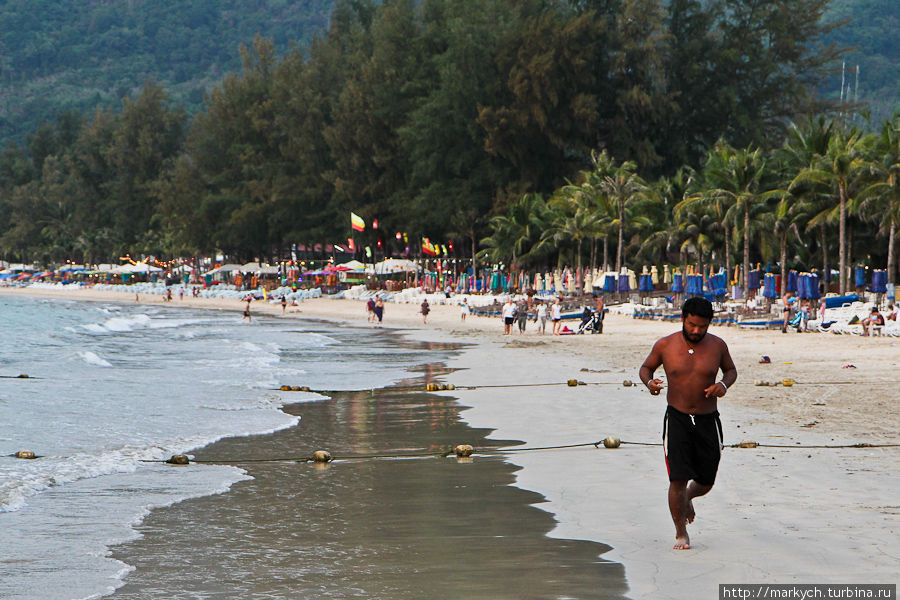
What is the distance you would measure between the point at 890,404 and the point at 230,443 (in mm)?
9319

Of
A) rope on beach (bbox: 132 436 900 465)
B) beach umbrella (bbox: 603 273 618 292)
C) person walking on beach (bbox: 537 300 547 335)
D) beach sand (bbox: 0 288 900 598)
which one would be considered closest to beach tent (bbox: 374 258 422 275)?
beach umbrella (bbox: 603 273 618 292)

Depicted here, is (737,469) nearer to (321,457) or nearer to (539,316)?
(321,457)

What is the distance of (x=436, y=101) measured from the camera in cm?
7400

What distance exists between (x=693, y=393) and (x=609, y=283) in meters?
A: 44.3

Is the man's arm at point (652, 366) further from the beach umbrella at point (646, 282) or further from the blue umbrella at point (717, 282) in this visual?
the beach umbrella at point (646, 282)

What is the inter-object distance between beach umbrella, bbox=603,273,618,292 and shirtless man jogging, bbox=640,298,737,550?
44.1 m

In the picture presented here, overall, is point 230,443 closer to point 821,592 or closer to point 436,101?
point 821,592

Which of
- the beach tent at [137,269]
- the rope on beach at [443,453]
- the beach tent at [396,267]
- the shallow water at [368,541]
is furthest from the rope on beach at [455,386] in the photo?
the beach tent at [137,269]

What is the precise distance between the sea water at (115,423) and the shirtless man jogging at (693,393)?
3.76 m

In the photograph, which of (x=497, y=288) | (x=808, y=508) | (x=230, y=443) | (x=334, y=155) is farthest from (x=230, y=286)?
(x=808, y=508)

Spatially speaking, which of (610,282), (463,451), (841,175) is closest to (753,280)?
(610,282)

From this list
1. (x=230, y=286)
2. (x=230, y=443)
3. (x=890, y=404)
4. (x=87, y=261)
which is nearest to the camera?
(x=230, y=443)

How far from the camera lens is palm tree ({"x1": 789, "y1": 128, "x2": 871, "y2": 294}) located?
3944 centimetres

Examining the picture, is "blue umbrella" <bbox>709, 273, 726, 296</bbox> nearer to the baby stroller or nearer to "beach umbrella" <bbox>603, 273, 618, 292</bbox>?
"beach umbrella" <bbox>603, 273, 618, 292</bbox>
